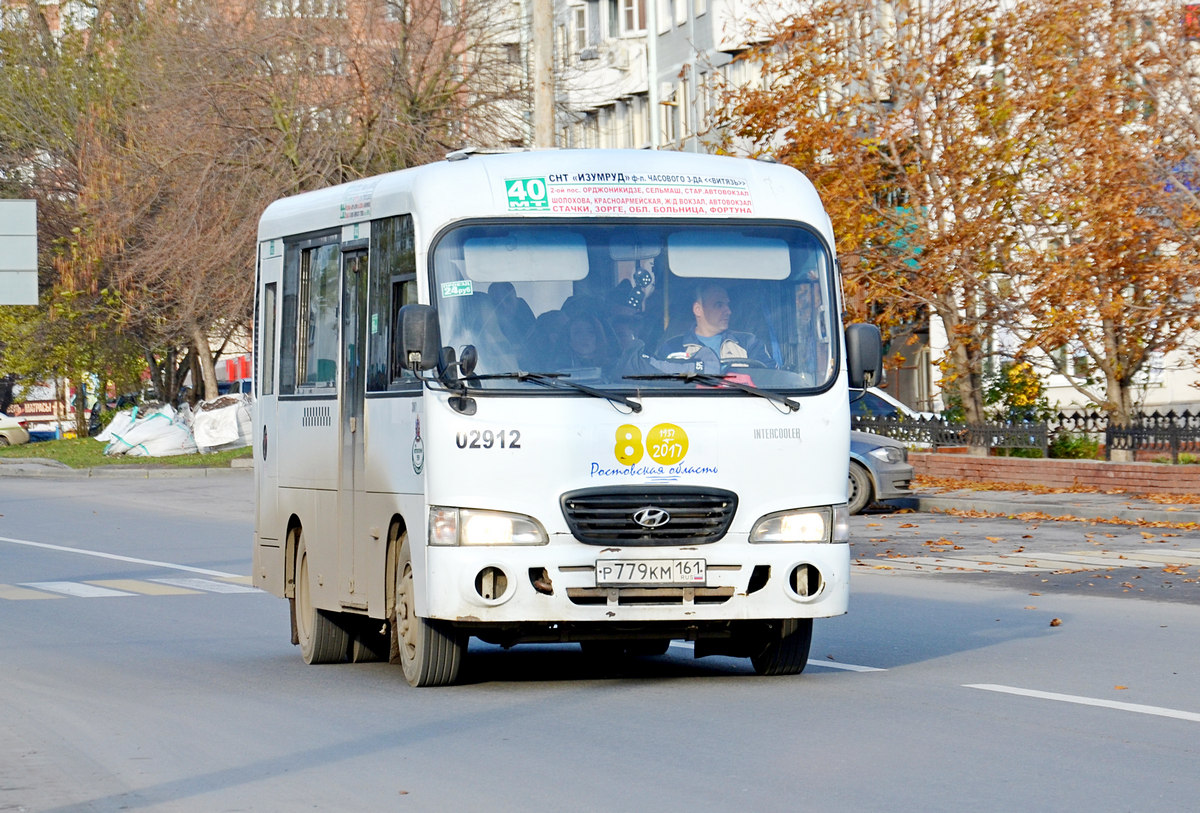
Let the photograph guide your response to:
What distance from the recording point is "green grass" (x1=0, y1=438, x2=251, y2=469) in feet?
138

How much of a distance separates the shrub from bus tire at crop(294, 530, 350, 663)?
17.7m

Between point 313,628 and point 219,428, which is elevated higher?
point 219,428

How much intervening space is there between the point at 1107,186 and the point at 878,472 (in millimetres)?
4902

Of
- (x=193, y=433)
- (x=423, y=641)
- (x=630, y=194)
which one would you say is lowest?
(x=423, y=641)

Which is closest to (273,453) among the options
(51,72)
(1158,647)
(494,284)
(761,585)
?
(494,284)

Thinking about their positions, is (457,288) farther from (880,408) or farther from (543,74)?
(880,408)

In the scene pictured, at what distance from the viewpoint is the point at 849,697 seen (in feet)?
32.2

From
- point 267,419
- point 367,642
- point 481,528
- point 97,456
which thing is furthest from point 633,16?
point 481,528

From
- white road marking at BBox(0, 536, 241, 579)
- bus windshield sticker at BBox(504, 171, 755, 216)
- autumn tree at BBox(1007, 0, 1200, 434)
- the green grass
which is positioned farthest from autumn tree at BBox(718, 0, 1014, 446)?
bus windshield sticker at BBox(504, 171, 755, 216)

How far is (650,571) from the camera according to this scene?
9.77 metres

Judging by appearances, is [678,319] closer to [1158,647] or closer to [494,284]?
[494,284]

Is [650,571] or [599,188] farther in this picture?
[599,188]

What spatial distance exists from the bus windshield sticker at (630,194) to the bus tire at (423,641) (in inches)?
71.3

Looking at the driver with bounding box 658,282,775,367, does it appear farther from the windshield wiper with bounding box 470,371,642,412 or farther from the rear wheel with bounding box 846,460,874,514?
the rear wheel with bounding box 846,460,874,514
